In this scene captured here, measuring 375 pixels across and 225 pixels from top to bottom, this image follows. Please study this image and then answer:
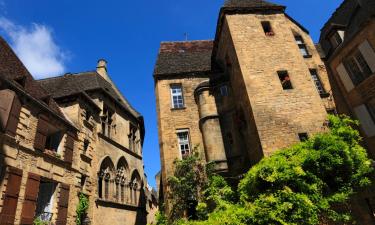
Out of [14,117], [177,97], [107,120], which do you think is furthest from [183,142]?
[14,117]

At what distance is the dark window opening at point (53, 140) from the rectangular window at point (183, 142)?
21.0ft

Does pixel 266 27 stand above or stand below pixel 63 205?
above

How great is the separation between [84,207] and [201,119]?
A: 7.86 metres

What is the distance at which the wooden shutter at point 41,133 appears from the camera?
443 inches

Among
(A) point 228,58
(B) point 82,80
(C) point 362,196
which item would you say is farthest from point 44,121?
(C) point 362,196

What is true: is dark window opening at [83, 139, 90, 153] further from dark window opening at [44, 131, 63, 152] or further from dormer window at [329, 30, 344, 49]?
dormer window at [329, 30, 344, 49]

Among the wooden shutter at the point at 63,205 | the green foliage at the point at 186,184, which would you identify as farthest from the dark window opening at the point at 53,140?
the green foliage at the point at 186,184

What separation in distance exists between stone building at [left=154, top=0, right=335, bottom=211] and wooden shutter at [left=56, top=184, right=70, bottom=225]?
16.0 ft

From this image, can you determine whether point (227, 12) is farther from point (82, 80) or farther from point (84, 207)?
point (84, 207)

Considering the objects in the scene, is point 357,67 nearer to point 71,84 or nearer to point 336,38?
point 336,38

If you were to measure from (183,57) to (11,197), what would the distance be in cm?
1310

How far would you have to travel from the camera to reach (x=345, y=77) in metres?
14.5

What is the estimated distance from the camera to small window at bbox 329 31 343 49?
15480mm

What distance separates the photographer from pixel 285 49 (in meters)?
14.1
